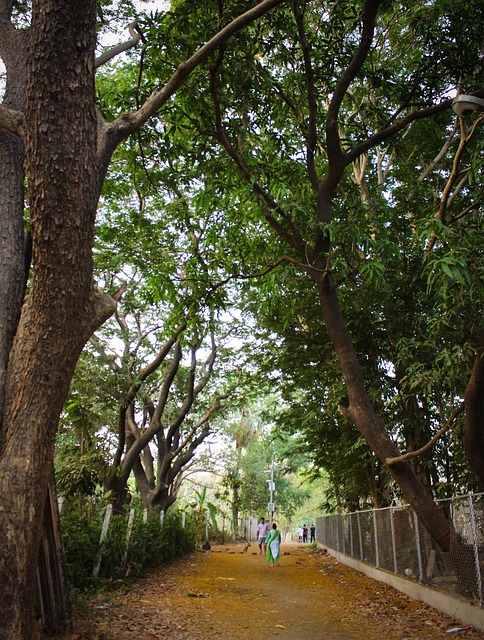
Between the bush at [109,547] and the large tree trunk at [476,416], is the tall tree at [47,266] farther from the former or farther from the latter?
the bush at [109,547]

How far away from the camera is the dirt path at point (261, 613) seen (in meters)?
6.69

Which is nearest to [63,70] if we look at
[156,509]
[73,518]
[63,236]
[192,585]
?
[63,236]

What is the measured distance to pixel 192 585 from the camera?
11453 millimetres

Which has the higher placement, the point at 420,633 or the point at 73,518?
the point at 73,518

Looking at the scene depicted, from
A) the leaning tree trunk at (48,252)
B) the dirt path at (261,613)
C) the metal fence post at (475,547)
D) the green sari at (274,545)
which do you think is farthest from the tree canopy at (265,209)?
the green sari at (274,545)

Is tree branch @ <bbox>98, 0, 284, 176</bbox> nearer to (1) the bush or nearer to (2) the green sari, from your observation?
(1) the bush

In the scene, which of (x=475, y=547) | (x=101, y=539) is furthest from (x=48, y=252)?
(x=101, y=539)

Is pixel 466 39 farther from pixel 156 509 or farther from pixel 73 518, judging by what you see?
pixel 156 509

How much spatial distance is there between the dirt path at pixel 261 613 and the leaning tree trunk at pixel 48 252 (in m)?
2.48

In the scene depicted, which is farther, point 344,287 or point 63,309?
point 344,287

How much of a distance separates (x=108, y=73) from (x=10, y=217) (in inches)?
326

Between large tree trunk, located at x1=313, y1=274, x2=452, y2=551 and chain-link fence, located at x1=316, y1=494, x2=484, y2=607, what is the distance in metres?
0.27

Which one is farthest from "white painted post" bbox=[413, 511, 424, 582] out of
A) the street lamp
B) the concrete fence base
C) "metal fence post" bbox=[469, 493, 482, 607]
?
the street lamp

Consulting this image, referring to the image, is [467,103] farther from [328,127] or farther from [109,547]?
[109,547]
